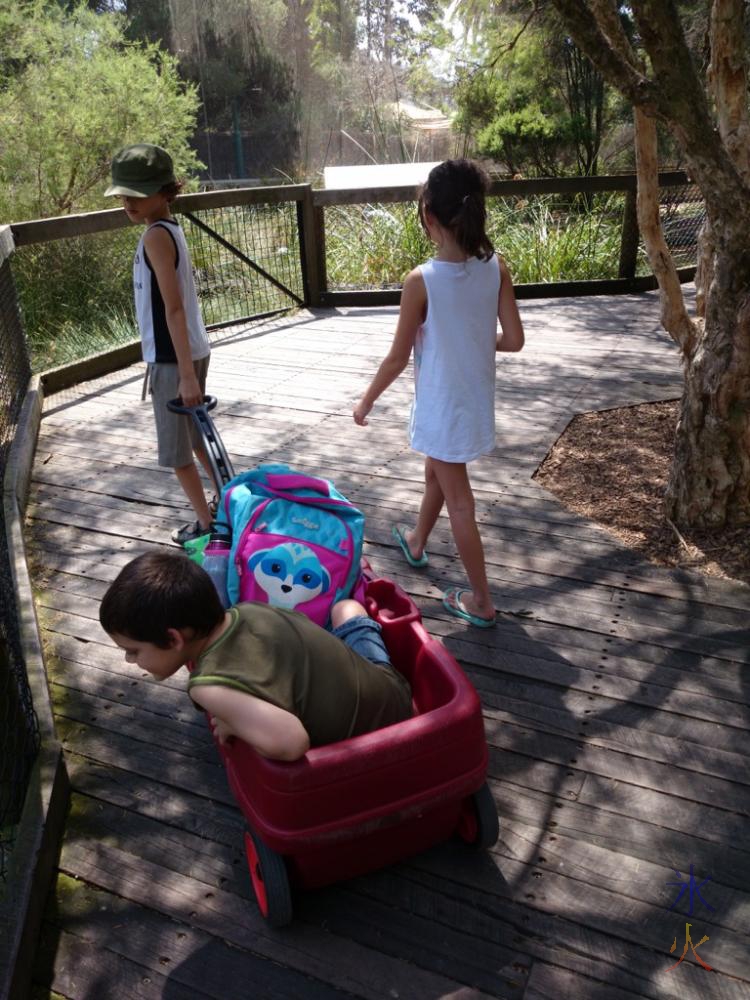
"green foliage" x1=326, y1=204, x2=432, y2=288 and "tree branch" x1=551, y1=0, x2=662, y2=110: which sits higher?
"tree branch" x1=551, y1=0, x2=662, y2=110

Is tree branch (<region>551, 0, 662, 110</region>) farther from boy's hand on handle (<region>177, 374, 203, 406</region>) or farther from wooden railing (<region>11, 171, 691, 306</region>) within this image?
wooden railing (<region>11, 171, 691, 306</region>)

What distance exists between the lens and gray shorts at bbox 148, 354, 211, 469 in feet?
11.1

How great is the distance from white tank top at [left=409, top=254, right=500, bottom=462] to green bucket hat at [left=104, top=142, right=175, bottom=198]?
3.61ft

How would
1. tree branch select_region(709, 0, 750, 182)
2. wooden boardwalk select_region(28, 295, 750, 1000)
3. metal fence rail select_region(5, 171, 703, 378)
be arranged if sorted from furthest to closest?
metal fence rail select_region(5, 171, 703, 378), tree branch select_region(709, 0, 750, 182), wooden boardwalk select_region(28, 295, 750, 1000)

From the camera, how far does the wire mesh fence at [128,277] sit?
798 cm

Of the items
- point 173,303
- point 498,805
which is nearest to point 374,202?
point 173,303

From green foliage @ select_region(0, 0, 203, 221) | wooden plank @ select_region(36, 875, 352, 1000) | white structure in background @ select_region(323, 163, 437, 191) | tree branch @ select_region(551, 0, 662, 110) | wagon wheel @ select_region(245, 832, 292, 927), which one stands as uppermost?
green foliage @ select_region(0, 0, 203, 221)

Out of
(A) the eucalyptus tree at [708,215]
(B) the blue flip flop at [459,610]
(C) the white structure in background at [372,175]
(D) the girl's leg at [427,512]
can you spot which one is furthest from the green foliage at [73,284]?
(B) the blue flip flop at [459,610]

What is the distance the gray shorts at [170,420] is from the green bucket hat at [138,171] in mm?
668

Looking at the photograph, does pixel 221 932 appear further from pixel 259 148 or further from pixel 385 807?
pixel 259 148

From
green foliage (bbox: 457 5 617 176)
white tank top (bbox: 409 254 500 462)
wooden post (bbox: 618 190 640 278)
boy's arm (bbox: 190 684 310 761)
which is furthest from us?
green foliage (bbox: 457 5 617 176)

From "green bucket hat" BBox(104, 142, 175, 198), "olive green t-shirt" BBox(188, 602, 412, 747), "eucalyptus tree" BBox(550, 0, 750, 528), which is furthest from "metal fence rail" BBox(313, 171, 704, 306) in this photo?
"olive green t-shirt" BBox(188, 602, 412, 747)

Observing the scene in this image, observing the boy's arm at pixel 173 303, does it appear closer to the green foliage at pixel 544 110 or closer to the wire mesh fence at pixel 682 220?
the wire mesh fence at pixel 682 220

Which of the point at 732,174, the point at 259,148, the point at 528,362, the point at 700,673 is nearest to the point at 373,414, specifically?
the point at 528,362
